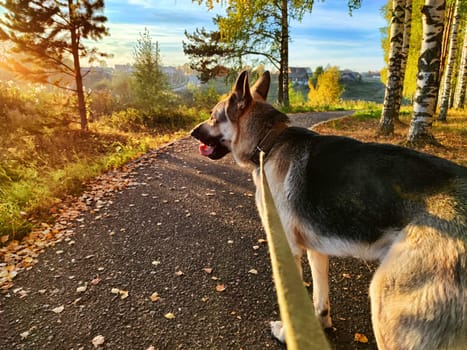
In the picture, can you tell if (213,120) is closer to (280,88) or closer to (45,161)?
(45,161)

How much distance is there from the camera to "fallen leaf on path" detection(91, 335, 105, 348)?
2881mm

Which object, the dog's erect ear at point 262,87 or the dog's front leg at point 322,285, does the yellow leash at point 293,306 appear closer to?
the dog's front leg at point 322,285

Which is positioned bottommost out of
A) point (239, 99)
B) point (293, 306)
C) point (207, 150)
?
point (207, 150)

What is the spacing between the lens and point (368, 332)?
9.66 ft

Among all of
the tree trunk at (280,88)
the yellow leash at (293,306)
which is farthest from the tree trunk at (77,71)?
the yellow leash at (293,306)

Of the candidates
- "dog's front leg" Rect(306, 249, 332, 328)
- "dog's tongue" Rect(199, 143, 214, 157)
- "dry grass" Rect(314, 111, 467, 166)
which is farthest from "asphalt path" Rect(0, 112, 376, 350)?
"dry grass" Rect(314, 111, 467, 166)

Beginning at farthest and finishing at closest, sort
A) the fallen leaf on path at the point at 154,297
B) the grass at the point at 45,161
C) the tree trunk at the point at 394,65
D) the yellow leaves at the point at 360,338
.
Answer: the tree trunk at the point at 394,65
the grass at the point at 45,161
the fallen leaf on path at the point at 154,297
the yellow leaves at the point at 360,338

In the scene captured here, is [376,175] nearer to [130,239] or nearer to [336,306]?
[336,306]

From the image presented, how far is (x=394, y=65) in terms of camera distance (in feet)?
34.1

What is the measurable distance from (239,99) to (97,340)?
2.89 metres

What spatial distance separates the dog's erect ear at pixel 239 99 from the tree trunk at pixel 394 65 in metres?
8.93

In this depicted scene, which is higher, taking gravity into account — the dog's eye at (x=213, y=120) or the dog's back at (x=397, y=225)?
the dog's eye at (x=213, y=120)

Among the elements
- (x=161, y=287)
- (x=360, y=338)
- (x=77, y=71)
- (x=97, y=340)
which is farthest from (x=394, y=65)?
(x=77, y=71)

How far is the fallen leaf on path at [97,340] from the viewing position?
2.88 m
